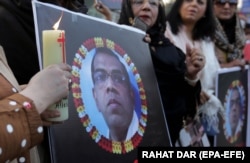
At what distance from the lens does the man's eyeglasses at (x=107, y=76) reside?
138 centimetres

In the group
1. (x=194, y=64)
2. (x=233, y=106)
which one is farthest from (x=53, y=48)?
(x=233, y=106)

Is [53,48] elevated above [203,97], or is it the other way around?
[53,48]

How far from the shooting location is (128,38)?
5.17 feet

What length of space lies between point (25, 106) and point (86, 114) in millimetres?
443

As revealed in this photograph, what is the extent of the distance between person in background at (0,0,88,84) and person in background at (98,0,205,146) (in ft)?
2.55

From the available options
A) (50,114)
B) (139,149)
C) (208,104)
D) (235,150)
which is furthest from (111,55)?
(208,104)

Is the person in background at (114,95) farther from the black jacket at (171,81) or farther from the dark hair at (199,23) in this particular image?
the dark hair at (199,23)

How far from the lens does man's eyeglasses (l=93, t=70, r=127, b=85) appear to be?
4.53 feet

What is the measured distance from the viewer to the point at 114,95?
A: 4.69 feet

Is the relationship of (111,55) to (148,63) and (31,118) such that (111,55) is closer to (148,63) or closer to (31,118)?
(148,63)

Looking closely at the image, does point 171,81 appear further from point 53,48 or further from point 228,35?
point 228,35

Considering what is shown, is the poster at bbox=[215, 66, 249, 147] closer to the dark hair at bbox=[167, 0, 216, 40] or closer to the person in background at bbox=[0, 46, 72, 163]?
the dark hair at bbox=[167, 0, 216, 40]

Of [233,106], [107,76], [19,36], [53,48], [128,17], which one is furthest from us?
[233,106]

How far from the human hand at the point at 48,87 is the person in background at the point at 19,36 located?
1.20 feet
